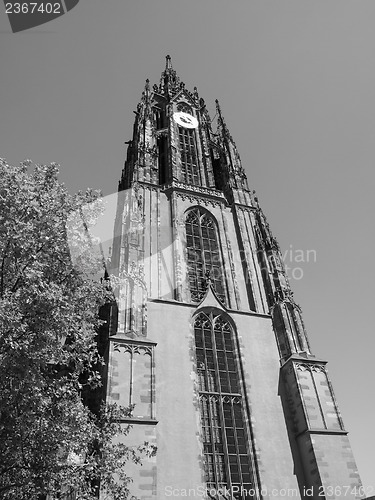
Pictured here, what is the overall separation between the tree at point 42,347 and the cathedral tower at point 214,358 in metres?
2.07

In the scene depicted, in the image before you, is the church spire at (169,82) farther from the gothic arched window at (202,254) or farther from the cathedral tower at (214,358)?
the gothic arched window at (202,254)

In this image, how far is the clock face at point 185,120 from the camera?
110 feet

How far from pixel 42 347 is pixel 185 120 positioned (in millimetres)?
28659

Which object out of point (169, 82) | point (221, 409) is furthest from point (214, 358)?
point (169, 82)

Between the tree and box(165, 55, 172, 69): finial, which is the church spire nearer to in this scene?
box(165, 55, 172, 69): finial

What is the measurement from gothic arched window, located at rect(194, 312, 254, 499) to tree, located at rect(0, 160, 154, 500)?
6.48 meters

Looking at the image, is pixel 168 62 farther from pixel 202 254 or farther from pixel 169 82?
pixel 202 254

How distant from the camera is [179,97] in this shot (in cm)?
3656

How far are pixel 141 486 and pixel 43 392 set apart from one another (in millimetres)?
6658

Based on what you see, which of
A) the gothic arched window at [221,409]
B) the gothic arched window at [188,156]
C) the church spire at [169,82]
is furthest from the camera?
the church spire at [169,82]

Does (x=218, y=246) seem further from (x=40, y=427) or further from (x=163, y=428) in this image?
(x=40, y=427)

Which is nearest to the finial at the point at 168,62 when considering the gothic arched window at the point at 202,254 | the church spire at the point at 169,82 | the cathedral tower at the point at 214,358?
the church spire at the point at 169,82

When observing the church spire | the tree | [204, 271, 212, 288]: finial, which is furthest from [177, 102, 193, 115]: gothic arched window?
the tree

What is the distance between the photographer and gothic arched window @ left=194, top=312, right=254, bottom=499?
15711 mm
